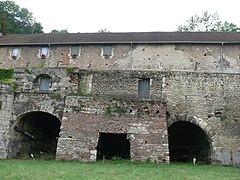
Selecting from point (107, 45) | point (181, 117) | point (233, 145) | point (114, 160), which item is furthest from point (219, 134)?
point (107, 45)

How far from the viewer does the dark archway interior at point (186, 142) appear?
1691 centimetres

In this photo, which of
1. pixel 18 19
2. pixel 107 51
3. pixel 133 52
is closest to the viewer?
pixel 133 52

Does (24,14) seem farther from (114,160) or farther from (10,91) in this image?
(114,160)

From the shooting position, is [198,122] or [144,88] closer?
[198,122]

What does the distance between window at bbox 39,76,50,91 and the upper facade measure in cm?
1075

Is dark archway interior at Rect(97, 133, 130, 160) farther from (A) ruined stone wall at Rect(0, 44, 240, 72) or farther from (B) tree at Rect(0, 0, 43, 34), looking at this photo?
(B) tree at Rect(0, 0, 43, 34)

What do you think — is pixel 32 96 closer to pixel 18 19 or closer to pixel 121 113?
pixel 121 113

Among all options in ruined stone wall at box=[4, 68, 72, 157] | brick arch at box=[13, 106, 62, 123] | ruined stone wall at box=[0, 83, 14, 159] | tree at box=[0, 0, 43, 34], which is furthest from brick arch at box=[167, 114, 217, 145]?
tree at box=[0, 0, 43, 34]

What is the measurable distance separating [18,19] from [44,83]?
33.7 metres

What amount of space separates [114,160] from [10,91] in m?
6.68

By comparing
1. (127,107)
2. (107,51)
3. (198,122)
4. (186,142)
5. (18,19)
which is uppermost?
(18,19)

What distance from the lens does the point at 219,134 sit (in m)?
15.2

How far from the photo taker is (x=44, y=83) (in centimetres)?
1645

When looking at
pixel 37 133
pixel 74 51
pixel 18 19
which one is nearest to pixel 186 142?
pixel 37 133
